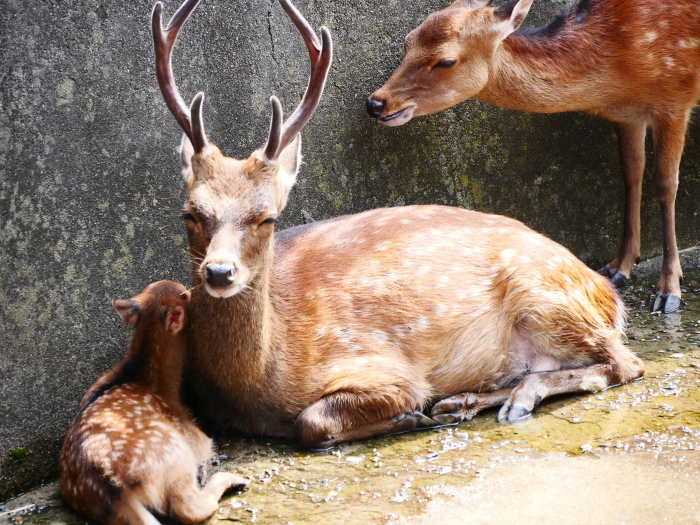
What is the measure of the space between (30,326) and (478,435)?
1990 mm

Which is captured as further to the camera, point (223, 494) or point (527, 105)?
point (527, 105)

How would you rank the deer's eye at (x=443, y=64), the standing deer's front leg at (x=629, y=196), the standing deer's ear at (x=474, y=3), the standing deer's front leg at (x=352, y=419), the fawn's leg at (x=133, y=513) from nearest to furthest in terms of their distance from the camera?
the fawn's leg at (x=133, y=513)
the standing deer's front leg at (x=352, y=419)
the deer's eye at (x=443, y=64)
the standing deer's ear at (x=474, y=3)
the standing deer's front leg at (x=629, y=196)

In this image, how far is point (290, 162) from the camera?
4027 millimetres

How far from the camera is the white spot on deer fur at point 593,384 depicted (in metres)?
4.39

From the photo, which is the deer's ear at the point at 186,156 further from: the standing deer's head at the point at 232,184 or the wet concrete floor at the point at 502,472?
the wet concrete floor at the point at 502,472

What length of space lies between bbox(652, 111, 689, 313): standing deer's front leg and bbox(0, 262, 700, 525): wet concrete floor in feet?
4.46

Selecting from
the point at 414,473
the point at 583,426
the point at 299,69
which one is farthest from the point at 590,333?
the point at 299,69

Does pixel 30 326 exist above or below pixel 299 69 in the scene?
below

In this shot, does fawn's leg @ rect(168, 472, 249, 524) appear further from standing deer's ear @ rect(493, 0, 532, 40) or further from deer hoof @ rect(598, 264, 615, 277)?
deer hoof @ rect(598, 264, 615, 277)

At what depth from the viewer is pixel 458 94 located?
5.30 m

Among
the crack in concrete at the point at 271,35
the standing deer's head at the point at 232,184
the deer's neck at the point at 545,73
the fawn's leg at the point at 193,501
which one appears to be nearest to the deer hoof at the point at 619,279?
the deer's neck at the point at 545,73

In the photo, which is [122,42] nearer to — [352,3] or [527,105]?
[352,3]

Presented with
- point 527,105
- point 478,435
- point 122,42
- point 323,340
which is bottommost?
point 478,435

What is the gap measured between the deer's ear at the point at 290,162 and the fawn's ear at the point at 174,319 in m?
0.70
